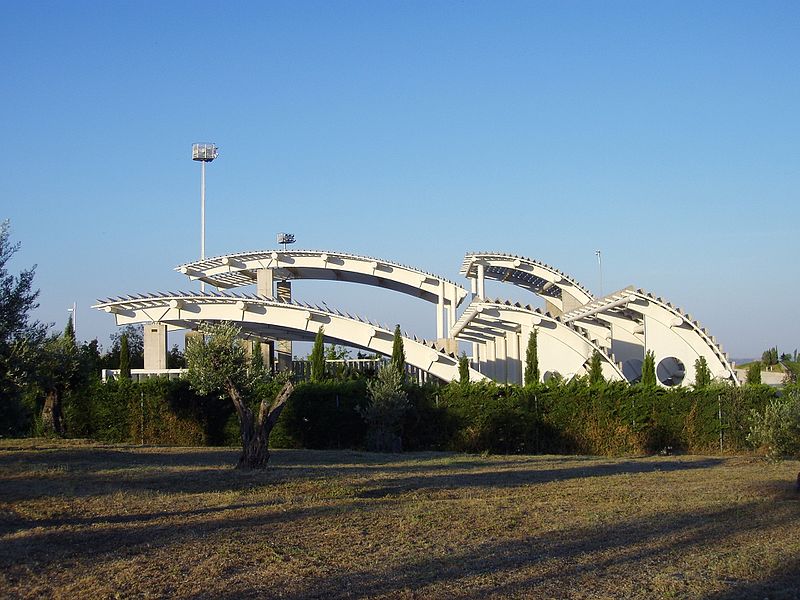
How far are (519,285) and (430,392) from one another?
22.1 metres

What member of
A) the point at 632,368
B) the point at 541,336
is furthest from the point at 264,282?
the point at 632,368

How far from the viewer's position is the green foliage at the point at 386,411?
77.7 feet

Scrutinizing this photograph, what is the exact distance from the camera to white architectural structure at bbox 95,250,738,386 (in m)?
35.2

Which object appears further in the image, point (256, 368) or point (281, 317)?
point (281, 317)

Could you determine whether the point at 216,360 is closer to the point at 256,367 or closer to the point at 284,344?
the point at 256,367

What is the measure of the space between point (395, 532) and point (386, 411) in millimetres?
13287

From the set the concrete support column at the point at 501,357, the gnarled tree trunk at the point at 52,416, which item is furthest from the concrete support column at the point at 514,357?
the gnarled tree trunk at the point at 52,416

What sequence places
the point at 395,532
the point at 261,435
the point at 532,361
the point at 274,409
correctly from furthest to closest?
the point at 532,361
the point at 261,435
the point at 274,409
the point at 395,532

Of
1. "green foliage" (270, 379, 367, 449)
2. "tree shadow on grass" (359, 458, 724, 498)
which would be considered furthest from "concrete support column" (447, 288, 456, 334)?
"tree shadow on grass" (359, 458, 724, 498)

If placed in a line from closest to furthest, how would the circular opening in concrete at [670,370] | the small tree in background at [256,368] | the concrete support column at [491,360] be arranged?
the small tree in background at [256,368] < the circular opening in concrete at [670,370] < the concrete support column at [491,360]

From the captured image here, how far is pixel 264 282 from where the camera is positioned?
38656 millimetres

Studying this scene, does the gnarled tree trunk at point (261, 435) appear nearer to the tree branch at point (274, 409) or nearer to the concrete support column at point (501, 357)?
the tree branch at point (274, 409)

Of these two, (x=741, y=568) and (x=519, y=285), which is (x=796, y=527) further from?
(x=519, y=285)

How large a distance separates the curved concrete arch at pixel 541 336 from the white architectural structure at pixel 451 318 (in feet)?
0.15
